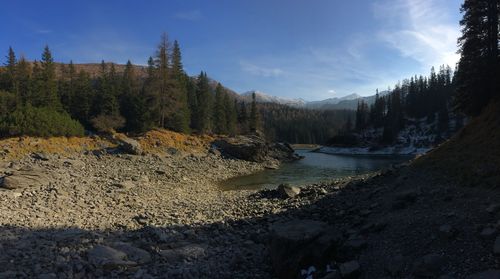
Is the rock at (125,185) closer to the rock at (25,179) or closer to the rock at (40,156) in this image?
the rock at (25,179)

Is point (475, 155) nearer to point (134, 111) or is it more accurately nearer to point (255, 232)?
point (255, 232)

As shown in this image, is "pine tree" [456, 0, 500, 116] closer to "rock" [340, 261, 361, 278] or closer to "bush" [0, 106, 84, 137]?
"rock" [340, 261, 361, 278]

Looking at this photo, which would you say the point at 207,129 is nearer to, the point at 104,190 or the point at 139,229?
the point at 104,190

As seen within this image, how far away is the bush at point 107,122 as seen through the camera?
5131 centimetres

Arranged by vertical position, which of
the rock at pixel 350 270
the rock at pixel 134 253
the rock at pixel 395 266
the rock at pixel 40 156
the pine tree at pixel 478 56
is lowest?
the rock at pixel 134 253

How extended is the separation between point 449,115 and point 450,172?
5376 inches

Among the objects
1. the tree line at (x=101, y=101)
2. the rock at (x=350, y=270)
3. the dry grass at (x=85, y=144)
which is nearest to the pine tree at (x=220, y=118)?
the tree line at (x=101, y=101)

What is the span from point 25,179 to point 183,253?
1439cm

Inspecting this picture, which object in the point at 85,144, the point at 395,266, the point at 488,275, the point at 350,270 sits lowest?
the point at 350,270

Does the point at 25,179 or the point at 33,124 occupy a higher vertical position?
the point at 33,124

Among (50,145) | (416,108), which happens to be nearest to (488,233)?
(50,145)

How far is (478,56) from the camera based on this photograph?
2861 cm

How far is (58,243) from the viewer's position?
43.3ft

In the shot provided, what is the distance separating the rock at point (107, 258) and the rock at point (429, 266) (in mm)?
8410
